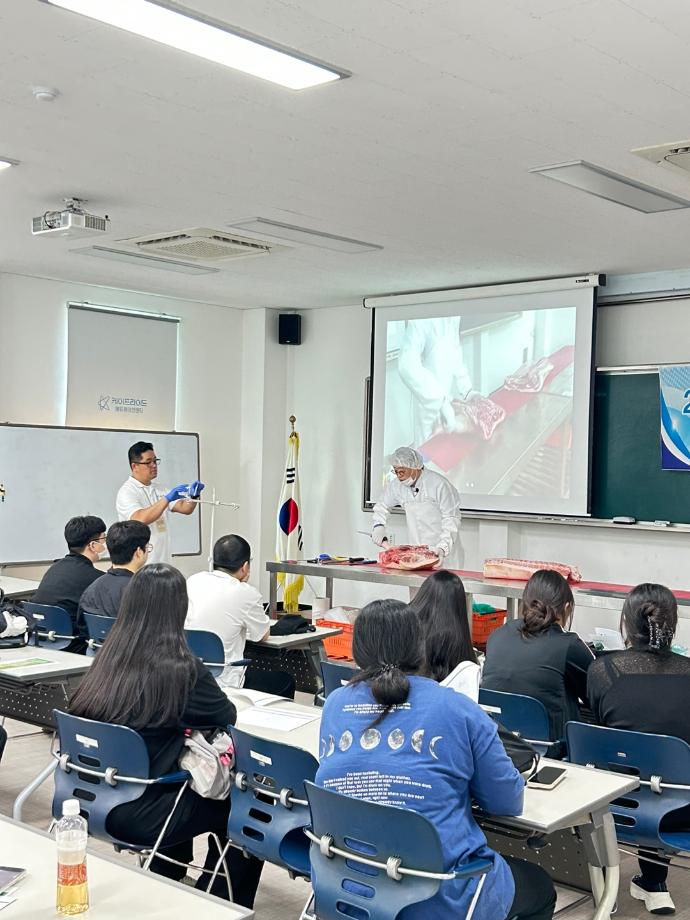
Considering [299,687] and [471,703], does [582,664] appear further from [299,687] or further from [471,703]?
[299,687]

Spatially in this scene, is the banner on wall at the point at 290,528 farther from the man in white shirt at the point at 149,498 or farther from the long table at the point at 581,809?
the long table at the point at 581,809

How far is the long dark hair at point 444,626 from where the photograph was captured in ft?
11.2

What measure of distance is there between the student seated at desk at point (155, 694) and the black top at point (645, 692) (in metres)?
1.26

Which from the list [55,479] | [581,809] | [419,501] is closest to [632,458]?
[419,501]

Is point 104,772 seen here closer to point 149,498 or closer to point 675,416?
point 149,498

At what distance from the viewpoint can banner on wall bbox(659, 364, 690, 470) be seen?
23.7 feet

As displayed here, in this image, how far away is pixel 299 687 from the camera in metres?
5.48

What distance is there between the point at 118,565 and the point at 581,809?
2.94 metres

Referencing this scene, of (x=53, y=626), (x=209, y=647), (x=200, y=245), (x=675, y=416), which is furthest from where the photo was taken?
(x=675, y=416)

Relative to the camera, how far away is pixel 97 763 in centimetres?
297

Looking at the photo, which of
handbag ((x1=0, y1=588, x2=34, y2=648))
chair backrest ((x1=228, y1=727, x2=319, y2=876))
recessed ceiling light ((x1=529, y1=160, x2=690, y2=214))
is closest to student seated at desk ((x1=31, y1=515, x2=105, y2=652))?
handbag ((x1=0, y1=588, x2=34, y2=648))

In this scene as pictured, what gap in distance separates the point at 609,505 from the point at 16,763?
453 cm

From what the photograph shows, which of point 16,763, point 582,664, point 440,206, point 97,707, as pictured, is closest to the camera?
point 97,707

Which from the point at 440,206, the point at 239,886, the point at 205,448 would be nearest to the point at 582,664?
the point at 239,886
